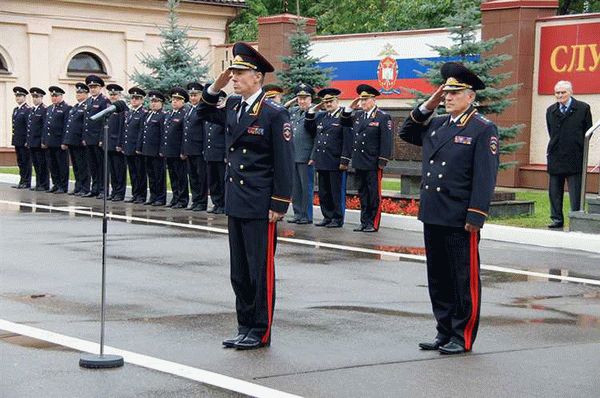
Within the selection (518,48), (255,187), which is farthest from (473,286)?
(518,48)

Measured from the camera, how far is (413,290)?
→ 11383 millimetres

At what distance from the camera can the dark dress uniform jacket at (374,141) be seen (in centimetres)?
1717

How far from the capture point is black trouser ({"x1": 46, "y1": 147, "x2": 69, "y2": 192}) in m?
24.2

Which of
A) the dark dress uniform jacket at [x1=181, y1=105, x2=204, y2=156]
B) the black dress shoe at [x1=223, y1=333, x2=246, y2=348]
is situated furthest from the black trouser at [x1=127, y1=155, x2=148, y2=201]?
the black dress shoe at [x1=223, y1=333, x2=246, y2=348]

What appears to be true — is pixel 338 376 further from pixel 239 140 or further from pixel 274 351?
pixel 239 140

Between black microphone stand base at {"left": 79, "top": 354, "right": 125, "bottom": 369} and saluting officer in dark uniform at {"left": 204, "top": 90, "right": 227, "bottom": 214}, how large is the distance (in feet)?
38.4

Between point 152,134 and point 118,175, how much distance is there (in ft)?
5.92

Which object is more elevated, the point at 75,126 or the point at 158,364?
the point at 75,126

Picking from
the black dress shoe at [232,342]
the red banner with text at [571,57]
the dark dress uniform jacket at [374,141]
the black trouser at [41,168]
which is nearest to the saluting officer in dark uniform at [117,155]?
the black trouser at [41,168]

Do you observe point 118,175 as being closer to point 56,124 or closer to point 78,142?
point 78,142

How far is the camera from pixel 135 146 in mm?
21844

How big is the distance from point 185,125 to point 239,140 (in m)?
11.9

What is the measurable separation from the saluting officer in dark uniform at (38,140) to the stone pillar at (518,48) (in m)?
9.54

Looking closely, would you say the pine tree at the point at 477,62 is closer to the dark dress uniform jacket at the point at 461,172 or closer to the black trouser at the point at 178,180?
the black trouser at the point at 178,180
